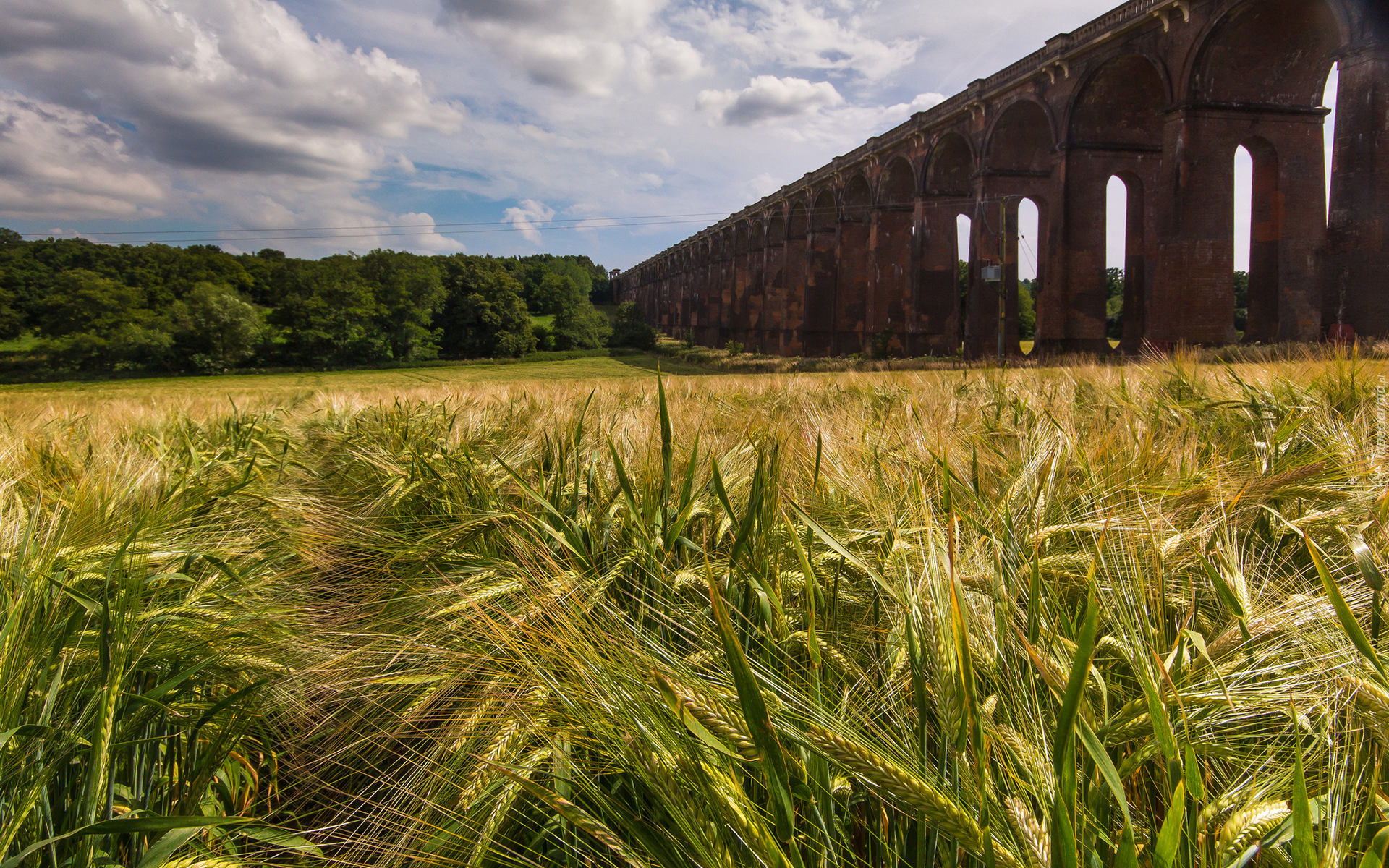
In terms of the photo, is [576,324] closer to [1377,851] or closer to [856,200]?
[856,200]

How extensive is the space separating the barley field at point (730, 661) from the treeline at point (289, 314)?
184 feet

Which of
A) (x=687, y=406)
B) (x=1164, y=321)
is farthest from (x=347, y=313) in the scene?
(x=687, y=406)

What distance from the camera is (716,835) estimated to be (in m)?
0.70

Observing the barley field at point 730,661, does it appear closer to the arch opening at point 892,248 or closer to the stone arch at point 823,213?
the arch opening at point 892,248

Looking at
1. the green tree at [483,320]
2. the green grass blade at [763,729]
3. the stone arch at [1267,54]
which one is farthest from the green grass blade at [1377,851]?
the green tree at [483,320]

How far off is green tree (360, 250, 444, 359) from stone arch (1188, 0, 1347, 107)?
2006 inches

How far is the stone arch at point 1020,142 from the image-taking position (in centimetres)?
2358

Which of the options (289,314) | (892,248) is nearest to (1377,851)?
(892,248)

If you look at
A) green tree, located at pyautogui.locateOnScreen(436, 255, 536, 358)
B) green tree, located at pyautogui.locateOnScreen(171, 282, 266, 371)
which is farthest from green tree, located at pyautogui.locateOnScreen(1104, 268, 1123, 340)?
green tree, located at pyautogui.locateOnScreen(171, 282, 266, 371)

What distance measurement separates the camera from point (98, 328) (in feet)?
163

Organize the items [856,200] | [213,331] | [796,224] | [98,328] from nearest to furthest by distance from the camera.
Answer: [856,200] < [796,224] < [213,331] < [98,328]

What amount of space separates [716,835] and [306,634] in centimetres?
110

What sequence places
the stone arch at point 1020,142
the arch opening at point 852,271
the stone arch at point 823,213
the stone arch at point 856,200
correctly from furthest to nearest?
the stone arch at point 823,213, the arch opening at point 852,271, the stone arch at point 856,200, the stone arch at point 1020,142

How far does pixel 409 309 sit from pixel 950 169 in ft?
139
